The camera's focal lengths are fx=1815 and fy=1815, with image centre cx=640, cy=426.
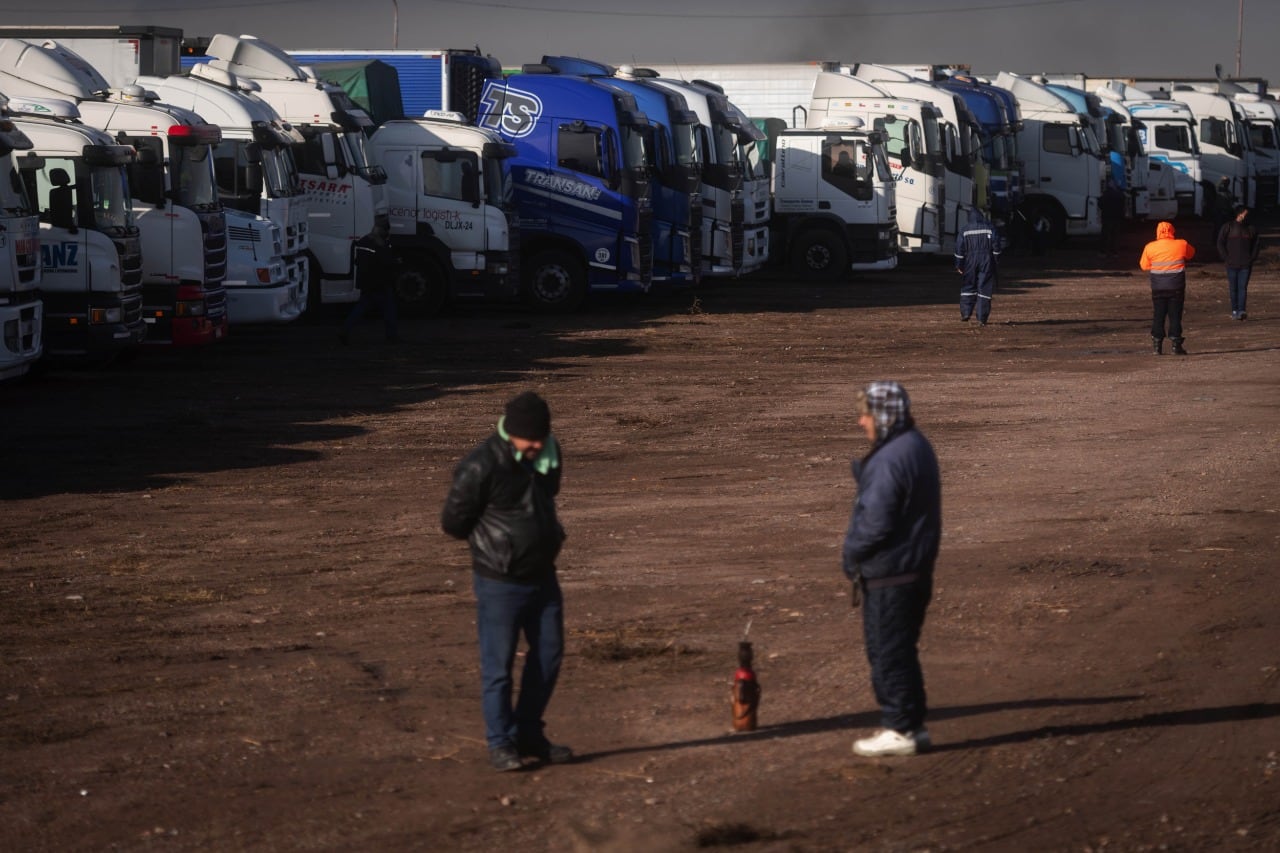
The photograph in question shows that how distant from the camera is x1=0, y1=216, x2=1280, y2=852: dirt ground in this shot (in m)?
6.59

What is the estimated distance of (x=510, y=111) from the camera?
27.6m

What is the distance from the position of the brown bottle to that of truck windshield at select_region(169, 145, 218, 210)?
14551 millimetres

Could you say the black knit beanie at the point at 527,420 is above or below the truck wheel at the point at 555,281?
above

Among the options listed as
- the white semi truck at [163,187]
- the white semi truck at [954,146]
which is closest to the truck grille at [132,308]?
the white semi truck at [163,187]

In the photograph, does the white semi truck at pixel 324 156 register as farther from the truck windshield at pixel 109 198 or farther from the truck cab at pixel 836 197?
the truck cab at pixel 836 197

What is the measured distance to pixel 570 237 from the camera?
2733 cm

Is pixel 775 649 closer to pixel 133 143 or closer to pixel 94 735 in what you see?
pixel 94 735

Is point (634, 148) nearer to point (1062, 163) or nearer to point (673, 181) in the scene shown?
point (673, 181)

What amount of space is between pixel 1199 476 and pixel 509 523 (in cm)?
793

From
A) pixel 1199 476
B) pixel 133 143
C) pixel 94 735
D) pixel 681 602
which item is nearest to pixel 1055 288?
pixel 133 143

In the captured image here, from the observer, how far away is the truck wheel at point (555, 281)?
27.5 metres

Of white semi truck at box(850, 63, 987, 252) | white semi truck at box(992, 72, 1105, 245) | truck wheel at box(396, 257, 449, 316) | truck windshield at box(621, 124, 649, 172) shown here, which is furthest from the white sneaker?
white semi truck at box(992, 72, 1105, 245)

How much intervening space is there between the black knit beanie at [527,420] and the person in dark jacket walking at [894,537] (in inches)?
47.3

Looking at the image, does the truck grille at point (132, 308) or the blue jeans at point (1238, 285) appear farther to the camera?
the blue jeans at point (1238, 285)
